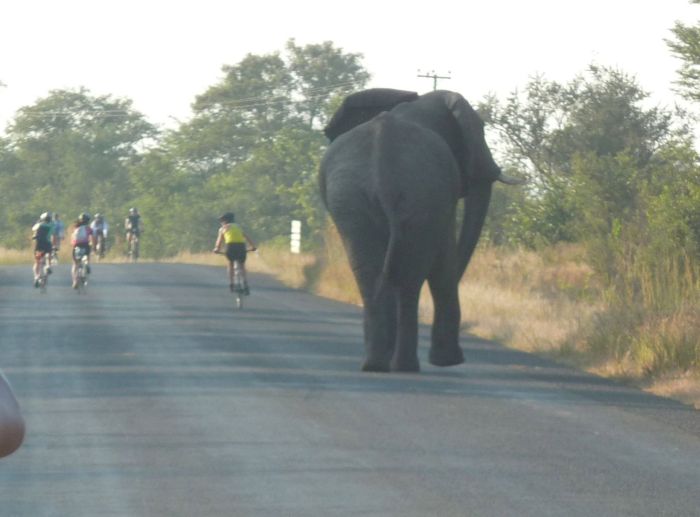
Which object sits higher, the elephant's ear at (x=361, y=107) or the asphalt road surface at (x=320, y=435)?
the elephant's ear at (x=361, y=107)

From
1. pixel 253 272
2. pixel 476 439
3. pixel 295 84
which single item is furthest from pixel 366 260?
pixel 295 84

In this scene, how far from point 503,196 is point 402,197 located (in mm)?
28318

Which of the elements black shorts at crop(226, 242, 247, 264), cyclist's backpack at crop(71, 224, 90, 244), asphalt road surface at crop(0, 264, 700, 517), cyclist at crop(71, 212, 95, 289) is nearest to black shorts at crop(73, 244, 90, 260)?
cyclist at crop(71, 212, 95, 289)

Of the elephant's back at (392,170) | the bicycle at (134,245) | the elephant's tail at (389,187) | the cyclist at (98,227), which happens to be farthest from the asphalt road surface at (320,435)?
the bicycle at (134,245)

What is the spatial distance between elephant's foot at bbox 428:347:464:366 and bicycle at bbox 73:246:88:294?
1647cm

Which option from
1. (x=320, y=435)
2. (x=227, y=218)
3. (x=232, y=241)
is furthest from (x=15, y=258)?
(x=320, y=435)

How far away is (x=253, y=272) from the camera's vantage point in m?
43.9

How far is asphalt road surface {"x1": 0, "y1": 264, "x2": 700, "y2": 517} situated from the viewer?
8.56 m

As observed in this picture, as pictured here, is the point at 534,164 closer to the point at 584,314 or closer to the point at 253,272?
the point at 253,272

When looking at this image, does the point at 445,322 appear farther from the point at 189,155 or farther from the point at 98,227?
the point at 189,155

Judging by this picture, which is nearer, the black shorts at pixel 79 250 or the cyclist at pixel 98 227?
the black shorts at pixel 79 250

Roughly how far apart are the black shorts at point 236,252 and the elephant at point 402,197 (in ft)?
40.2

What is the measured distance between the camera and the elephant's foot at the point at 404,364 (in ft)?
48.9

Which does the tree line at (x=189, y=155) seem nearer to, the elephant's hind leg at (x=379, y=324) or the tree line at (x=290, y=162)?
the tree line at (x=290, y=162)
